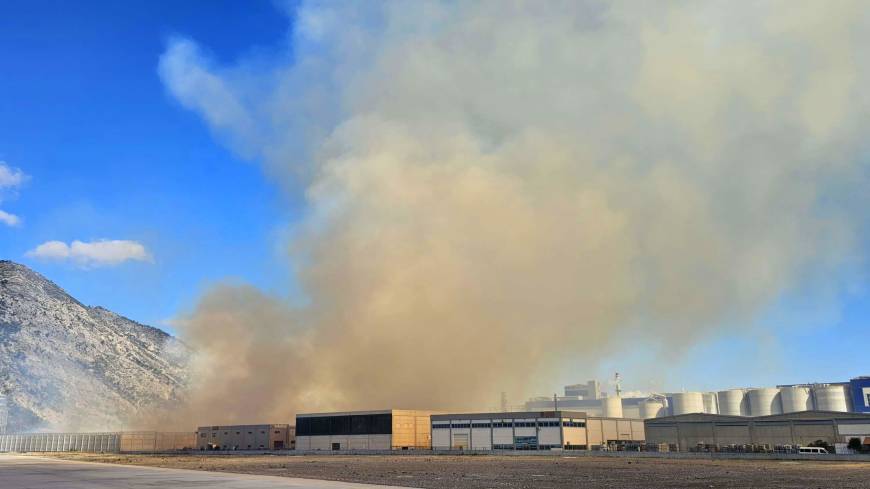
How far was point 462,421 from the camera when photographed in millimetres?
121938

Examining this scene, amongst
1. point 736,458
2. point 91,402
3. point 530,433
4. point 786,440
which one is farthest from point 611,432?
point 91,402

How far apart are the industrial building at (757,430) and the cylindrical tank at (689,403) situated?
87317 mm

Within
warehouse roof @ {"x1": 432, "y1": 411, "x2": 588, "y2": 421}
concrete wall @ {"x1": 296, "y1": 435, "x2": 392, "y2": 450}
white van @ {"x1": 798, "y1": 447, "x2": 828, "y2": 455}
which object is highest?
warehouse roof @ {"x1": 432, "y1": 411, "x2": 588, "y2": 421}

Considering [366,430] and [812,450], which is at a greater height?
[366,430]

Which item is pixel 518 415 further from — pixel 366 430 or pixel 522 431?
pixel 366 430

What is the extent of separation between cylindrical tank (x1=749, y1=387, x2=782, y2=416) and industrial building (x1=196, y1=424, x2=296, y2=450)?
123 meters

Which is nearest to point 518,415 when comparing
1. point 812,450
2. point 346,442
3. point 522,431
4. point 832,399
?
point 522,431

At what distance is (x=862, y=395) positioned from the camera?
133 metres

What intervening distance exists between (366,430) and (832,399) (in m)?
115

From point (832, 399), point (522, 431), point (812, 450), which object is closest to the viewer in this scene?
point (812, 450)

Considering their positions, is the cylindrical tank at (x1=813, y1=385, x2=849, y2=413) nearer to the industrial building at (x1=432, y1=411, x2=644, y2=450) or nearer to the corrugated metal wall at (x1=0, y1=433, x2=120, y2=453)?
the industrial building at (x1=432, y1=411, x2=644, y2=450)

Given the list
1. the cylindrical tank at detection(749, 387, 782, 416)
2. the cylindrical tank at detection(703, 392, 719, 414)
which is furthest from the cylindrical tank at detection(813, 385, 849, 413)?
the cylindrical tank at detection(703, 392, 719, 414)

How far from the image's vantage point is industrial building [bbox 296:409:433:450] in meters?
125

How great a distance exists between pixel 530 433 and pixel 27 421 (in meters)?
142
